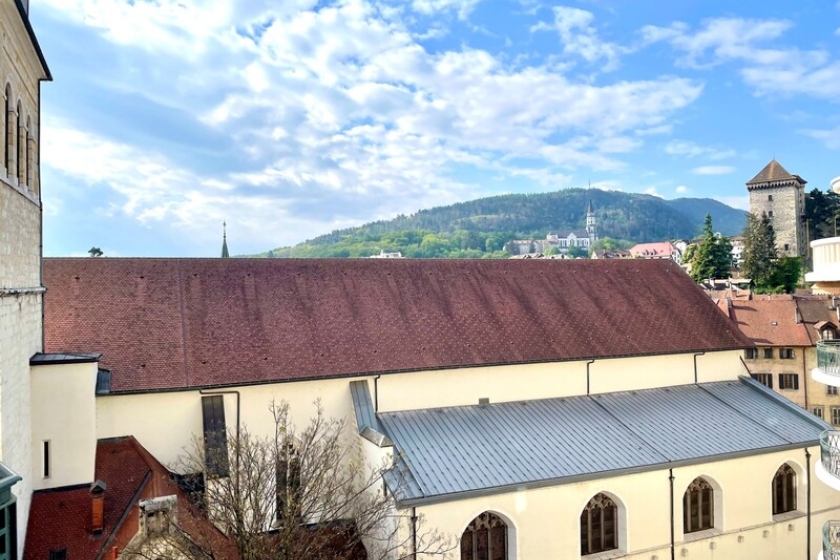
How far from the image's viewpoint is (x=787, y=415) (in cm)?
1919

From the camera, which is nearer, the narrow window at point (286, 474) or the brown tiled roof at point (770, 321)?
the narrow window at point (286, 474)

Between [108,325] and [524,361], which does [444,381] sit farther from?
[108,325]

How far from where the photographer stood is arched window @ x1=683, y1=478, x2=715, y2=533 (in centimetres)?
1647

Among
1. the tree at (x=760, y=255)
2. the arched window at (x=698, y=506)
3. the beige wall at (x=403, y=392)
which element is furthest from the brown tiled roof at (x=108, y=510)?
the tree at (x=760, y=255)

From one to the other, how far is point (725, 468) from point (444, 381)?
8734 mm

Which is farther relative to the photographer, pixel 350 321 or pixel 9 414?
pixel 350 321

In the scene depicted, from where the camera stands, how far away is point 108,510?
1206 cm

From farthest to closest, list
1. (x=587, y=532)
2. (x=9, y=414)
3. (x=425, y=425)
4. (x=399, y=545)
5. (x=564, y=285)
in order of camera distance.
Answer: (x=564, y=285) < (x=425, y=425) < (x=587, y=532) < (x=399, y=545) < (x=9, y=414)

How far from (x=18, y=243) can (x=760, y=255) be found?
78300 millimetres

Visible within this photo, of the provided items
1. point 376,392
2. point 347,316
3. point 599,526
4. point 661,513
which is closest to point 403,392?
point 376,392

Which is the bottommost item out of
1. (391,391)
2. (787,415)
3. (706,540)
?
(706,540)

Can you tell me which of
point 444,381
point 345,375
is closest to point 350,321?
point 345,375

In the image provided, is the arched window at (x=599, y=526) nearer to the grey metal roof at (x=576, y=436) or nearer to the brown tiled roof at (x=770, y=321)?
the grey metal roof at (x=576, y=436)

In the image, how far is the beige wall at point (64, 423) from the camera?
11867 mm
